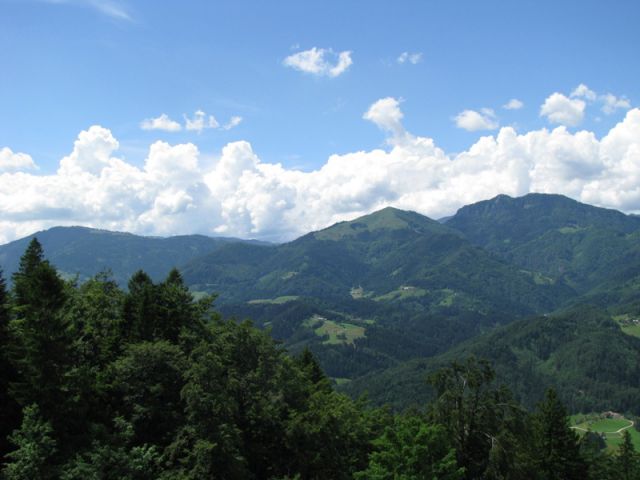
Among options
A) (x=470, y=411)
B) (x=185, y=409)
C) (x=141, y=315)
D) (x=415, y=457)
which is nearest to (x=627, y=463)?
(x=470, y=411)

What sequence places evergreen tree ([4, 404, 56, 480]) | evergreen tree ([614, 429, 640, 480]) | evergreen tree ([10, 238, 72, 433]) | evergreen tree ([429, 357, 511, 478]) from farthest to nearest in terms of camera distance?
1. evergreen tree ([614, 429, 640, 480])
2. evergreen tree ([429, 357, 511, 478])
3. evergreen tree ([10, 238, 72, 433])
4. evergreen tree ([4, 404, 56, 480])

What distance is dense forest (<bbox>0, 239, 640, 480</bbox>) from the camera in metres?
31.6

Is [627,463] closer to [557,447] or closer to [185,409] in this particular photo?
[557,447]

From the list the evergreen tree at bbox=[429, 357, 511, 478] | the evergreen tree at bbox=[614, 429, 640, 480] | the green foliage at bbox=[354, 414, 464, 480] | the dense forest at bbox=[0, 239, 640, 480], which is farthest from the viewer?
the evergreen tree at bbox=[614, 429, 640, 480]

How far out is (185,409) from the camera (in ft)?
114

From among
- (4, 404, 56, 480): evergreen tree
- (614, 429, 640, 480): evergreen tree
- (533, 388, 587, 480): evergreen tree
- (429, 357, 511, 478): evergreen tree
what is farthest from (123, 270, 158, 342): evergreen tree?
(614, 429, 640, 480): evergreen tree

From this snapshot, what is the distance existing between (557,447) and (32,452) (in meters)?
54.4

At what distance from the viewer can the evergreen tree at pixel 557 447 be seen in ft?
186

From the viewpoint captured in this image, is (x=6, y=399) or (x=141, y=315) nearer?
(x=6, y=399)

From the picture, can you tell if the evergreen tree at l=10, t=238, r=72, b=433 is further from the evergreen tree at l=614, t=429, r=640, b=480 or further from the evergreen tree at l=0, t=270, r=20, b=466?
the evergreen tree at l=614, t=429, r=640, b=480

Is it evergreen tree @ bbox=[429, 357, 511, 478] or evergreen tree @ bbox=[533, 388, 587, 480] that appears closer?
evergreen tree @ bbox=[429, 357, 511, 478]

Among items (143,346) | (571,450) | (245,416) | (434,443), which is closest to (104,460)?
(143,346)

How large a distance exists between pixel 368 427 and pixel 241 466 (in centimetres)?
1946

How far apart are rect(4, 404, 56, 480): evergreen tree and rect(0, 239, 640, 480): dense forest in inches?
3.3
